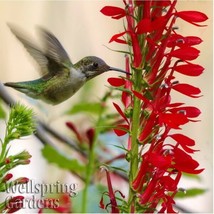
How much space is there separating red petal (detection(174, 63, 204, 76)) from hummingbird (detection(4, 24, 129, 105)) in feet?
2.53

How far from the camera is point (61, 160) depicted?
218 cm

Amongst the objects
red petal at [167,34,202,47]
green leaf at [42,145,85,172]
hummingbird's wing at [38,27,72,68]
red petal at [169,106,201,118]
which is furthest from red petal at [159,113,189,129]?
hummingbird's wing at [38,27,72,68]

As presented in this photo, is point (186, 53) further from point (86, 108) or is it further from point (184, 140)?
point (86, 108)

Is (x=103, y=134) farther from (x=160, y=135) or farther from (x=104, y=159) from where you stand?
(x=160, y=135)

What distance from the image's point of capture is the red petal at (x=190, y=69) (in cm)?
144

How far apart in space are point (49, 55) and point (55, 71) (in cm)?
11

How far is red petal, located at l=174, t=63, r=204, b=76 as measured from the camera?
144 cm

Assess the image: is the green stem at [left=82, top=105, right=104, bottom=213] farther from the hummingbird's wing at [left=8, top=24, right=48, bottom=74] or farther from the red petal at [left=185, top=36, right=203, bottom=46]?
the red petal at [left=185, top=36, right=203, bottom=46]

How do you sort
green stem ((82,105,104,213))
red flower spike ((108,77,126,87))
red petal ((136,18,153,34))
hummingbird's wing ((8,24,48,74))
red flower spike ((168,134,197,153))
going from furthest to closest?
1. hummingbird's wing ((8,24,48,74))
2. green stem ((82,105,104,213))
3. red flower spike ((108,77,126,87))
4. red flower spike ((168,134,197,153))
5. red petal ((136,18,153,34))

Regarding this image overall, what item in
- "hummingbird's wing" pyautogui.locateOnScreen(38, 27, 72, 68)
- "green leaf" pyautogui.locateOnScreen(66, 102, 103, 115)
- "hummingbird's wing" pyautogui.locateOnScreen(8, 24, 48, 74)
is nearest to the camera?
"hummingbird's wing" pyautogui.locateOnScreen(8, 24, 48, 74)

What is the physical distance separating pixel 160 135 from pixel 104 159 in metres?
1.08

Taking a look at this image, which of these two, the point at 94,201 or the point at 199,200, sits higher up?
the point at 94,201

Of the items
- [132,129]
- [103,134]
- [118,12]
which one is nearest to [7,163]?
[132,129]

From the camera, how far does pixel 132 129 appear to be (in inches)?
56.2
